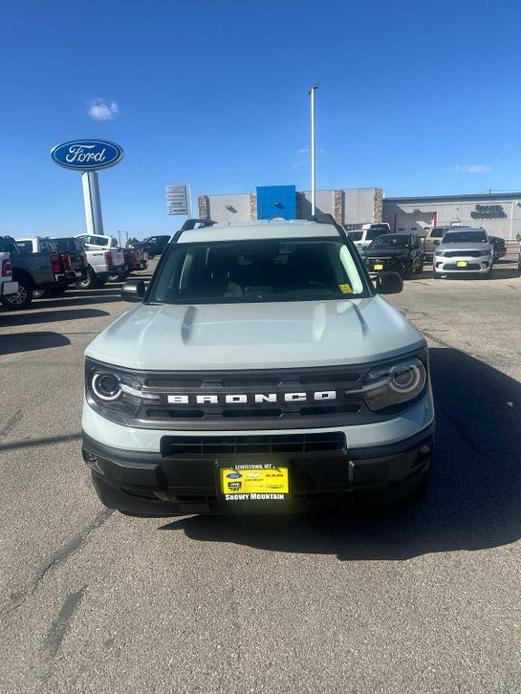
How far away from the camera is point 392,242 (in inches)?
808

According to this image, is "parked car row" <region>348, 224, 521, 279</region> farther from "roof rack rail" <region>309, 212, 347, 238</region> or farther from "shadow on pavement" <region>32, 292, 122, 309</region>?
"roof rack rail" <region>309, 212, 347, 238</region>

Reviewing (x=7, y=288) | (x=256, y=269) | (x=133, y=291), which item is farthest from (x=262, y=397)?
(x=7, y=288)

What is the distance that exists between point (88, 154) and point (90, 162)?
0.42 m

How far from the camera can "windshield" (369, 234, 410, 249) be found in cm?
2023

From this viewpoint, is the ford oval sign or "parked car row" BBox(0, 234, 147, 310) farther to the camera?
the ford oval sign

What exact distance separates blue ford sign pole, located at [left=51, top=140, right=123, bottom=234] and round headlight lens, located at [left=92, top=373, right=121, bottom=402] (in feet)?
90.4

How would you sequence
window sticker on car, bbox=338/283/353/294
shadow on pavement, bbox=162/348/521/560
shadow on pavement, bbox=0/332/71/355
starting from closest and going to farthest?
shadow on pavement, bbox=162/348/521/560 → window sticker on car, bbox=338/283/353/294 → shadow on pavement, bbox=0/332/71/355

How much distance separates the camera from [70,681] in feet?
6.99

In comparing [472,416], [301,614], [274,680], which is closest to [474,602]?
[301,614]

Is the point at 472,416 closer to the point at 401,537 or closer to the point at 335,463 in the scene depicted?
the point at 401,537

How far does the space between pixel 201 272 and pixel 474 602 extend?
297 cm

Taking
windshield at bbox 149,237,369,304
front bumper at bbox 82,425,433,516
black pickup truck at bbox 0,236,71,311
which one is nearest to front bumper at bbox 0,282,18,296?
black pickup truck at bbox 0,236,71,311

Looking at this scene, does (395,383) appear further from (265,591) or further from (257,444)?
(265,591)

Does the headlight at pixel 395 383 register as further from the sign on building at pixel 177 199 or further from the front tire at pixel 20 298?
the sign on building at pixel 177 199
